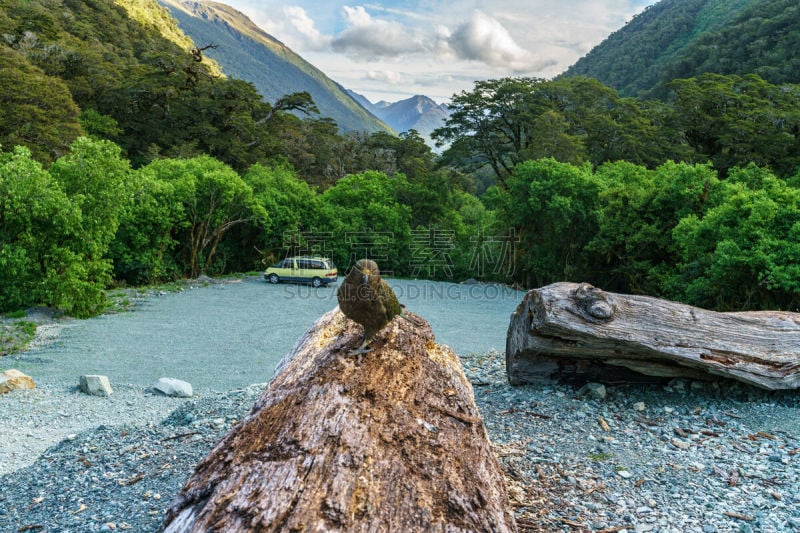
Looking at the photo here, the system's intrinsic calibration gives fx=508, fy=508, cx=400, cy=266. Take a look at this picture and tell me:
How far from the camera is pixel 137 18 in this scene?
2387 inches

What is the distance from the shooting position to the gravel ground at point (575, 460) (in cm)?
349

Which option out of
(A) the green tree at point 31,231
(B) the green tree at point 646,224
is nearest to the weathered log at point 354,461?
(A) the green tree at point 31,231

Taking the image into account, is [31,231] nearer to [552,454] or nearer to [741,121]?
[552,454]

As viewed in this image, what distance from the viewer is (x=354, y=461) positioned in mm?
2758

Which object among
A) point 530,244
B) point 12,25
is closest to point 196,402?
point 530,244

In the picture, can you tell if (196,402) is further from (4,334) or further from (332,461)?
(4,334)

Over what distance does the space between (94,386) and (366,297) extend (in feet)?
20.0

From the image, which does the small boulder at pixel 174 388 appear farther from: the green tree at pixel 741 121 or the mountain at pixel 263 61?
the mountain at pixel 263 61

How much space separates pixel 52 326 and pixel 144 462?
1030 centimetres

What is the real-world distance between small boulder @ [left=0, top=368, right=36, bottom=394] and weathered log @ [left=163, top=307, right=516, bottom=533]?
5.99 m

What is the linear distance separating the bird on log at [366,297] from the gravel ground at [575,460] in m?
1.66

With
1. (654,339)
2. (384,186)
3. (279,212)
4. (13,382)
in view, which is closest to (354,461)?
(654,339)

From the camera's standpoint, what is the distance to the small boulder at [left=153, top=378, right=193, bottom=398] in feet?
26.0

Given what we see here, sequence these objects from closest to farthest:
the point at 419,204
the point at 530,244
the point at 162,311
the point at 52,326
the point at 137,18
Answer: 1. the point at 52,326
2. the point at 162,311
3. the point at 530,244
4. the point at 419,204
5. the point at 137,18
